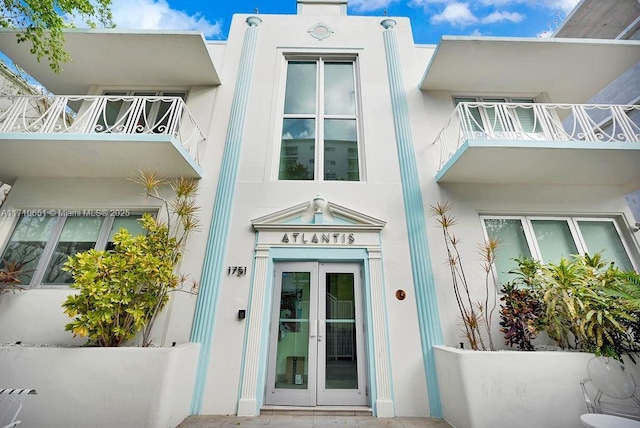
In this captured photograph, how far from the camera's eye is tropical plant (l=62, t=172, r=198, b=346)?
317 centimetres

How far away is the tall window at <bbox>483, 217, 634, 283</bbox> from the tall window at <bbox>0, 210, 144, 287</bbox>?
21.2ft

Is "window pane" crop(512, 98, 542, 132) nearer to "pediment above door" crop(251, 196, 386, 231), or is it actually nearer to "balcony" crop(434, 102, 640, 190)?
"balcony" crop(434, 102, 640, 190)

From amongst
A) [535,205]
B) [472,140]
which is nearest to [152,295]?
[472,140]

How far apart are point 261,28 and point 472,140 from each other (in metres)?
5.79

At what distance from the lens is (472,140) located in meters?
3.97

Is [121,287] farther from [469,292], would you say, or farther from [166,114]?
[469,292]

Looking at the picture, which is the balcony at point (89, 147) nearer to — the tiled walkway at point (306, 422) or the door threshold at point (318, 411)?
the tiled walkway at point (306, 422)

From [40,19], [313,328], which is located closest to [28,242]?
[40,19]

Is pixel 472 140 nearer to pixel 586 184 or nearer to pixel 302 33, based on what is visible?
pixel 586 184

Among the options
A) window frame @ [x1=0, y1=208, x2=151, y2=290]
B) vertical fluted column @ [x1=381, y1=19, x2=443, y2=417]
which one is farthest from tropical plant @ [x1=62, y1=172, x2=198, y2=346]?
vertical fluted column @ [x1=381, y1=19, x2=443, y2=417]

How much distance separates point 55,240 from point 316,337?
4.89 metres

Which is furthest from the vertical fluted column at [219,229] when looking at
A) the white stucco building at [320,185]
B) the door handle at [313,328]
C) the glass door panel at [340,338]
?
the glass door panel at [340,338]

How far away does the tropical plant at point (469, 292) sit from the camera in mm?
3770

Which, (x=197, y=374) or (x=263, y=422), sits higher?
(x=197, y=374)
